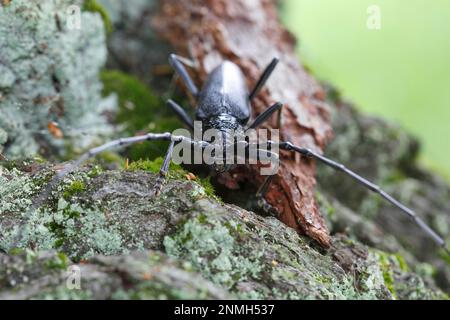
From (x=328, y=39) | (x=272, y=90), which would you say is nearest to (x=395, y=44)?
(x=328, y=39)

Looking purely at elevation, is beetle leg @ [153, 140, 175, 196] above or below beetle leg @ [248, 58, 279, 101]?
below

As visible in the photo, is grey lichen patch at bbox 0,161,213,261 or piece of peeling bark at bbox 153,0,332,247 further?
piece of peeling bark at bbox 153,0,332,247

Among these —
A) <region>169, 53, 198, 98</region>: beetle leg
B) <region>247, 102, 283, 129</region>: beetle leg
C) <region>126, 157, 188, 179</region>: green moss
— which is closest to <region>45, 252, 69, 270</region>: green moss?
<region>126, 157, 188, 179</region>: green moss

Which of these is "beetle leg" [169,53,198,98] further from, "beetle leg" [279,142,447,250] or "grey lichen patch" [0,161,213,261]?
"grey lichen patch" [0,161,213,261]

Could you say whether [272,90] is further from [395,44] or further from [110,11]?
[395,44]

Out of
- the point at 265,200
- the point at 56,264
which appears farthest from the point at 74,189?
the point at 265,200

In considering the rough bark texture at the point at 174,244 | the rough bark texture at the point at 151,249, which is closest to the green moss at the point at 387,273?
the rough bark texture at the point at 174,244
